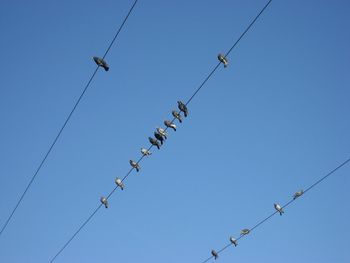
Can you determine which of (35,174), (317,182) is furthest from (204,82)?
(35,174)

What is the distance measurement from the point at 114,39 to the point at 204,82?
91.6 inches

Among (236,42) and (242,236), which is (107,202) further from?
(236,42)

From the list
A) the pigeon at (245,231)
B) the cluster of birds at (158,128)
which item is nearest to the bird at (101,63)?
the cluster of birds at (158,128)

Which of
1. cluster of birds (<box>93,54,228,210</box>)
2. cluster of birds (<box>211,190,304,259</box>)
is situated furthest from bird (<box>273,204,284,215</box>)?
cluster of birds (<box>93,54,228,210</box>)

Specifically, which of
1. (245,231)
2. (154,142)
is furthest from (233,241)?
(154,142)

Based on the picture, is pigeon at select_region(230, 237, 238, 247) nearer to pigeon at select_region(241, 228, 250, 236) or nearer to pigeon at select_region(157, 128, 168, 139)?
pigeon at select_region(241, 228, 250, 236)

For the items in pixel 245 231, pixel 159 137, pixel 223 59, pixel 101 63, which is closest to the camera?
pixel 223 59

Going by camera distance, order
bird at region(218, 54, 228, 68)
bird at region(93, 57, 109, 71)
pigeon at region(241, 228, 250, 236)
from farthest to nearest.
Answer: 1. pigeon at region(241, 228, 250, 236)
2. bird at region(93, 57, 109, 71)
3. bird at region(218, 54, 228, 68)

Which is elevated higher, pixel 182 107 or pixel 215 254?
pixel 182 107

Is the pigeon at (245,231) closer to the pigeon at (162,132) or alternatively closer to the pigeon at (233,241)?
the pigeon at (233,241)

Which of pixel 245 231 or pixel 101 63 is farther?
pixel 245 231

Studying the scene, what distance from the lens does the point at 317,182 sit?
11.4 meters

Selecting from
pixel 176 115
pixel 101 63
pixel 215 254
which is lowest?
pixel 215 254

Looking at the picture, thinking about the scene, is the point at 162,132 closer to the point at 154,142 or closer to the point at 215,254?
the point at 154,142
